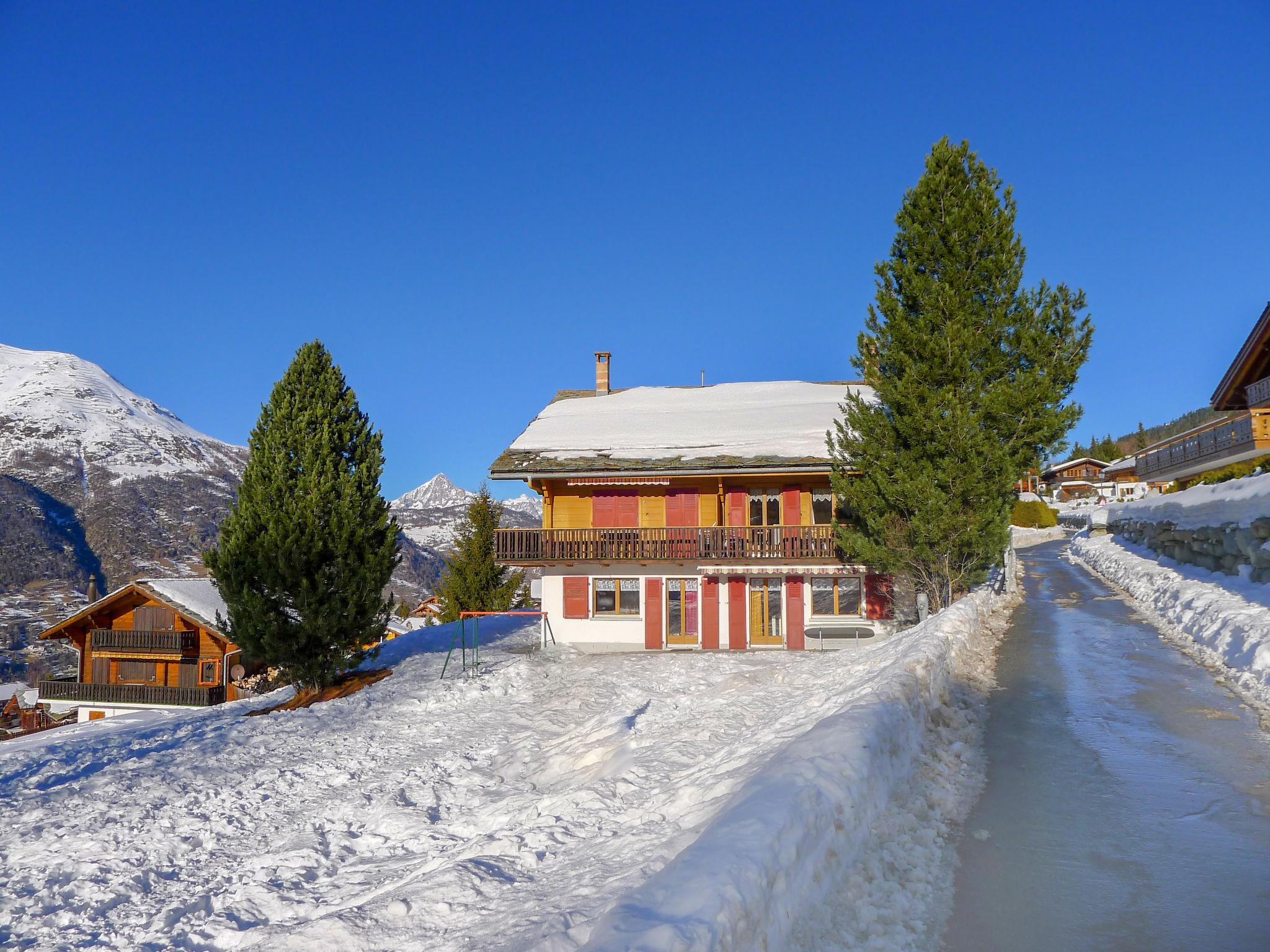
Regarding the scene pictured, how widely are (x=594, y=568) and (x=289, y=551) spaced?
1003cm

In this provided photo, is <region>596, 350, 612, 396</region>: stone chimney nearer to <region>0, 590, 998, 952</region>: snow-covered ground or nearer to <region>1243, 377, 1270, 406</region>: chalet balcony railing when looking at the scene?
<region>0, 590, 998, 952</region>: snow-covered ground

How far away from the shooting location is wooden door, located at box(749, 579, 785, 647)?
2512cm

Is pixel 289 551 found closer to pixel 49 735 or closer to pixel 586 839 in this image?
pixel 49 735

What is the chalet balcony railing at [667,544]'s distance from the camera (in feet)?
80.1

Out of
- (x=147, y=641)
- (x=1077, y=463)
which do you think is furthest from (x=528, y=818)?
(x=1077, y=463)

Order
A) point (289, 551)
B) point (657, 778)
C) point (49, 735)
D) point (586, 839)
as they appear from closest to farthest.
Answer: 1. point (586, 839)
2. point (657, 778)
3. point (49, 735)
4. point (289, 551)

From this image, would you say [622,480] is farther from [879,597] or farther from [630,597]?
[879,597]

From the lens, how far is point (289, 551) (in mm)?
19531

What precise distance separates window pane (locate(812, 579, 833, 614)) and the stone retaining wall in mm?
10283

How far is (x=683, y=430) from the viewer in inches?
1125

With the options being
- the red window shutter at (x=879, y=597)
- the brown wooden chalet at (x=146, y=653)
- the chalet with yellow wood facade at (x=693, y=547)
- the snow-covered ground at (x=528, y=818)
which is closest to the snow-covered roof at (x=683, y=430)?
the chalet with yellow wood facade at (x=693, y=547)

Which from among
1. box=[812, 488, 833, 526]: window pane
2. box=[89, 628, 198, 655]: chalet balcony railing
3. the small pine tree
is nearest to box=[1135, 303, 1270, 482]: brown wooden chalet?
box=[812, 488, 833, 526]: window pane

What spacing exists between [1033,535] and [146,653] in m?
62.5

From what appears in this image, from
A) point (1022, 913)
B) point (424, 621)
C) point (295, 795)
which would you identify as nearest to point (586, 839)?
point (1022, 913)
